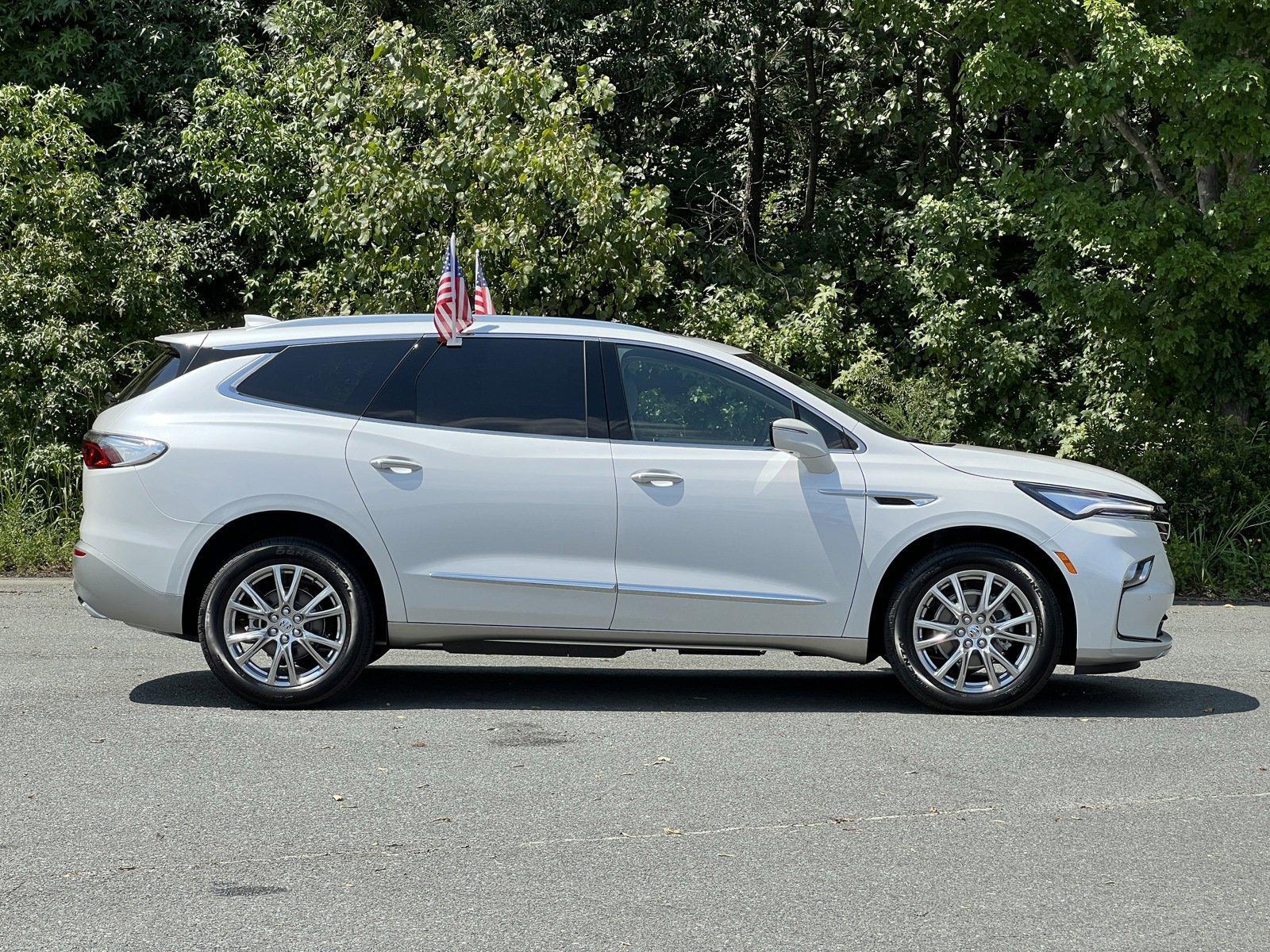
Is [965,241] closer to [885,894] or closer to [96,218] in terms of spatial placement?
[96,218]

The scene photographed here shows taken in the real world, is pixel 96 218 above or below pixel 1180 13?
below

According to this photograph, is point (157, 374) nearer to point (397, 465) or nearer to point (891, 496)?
point (397, 465)

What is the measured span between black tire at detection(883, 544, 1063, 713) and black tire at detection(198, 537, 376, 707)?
2.54 m

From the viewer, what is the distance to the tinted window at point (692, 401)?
741cm

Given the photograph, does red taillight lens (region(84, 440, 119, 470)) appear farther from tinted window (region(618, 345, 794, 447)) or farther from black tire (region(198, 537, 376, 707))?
tinted window (region(618, 345, 794, 447))

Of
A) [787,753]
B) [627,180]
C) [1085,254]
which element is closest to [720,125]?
[627,180]

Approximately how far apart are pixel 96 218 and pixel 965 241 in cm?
941

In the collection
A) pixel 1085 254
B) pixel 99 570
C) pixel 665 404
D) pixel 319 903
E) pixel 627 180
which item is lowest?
pixel 319 903

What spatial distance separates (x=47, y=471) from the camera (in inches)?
585

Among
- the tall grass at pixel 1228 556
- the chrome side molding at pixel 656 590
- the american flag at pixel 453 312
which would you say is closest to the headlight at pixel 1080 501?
the chrome side molding at pixel 656 590

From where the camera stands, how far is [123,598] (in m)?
7.39

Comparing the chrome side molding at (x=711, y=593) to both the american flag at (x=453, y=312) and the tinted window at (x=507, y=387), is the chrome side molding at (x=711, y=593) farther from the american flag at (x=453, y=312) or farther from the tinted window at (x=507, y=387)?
the american flag at (x=453, y=312)

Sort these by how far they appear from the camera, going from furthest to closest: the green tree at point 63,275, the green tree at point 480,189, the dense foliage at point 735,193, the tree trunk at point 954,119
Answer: the tree trunk at point 954,119, the green tree at point 63,275, the green tree at point 480,189, the dense foliage at point 735,193

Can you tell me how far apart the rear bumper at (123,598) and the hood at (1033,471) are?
3699mm
